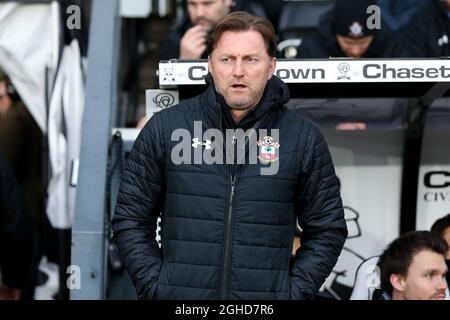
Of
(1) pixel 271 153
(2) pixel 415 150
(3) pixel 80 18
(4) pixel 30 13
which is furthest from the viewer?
(4) pixel 30 13

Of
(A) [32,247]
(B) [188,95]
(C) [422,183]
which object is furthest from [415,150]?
(A) [32,247]

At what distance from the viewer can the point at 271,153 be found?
4.86m

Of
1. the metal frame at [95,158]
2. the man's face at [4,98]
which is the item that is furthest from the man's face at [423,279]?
the man's face at [4,98]

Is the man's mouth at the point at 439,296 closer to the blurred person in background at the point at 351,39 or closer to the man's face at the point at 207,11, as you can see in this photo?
the blurred person in background at the point at 351,39

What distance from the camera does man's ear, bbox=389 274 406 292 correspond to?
18.4 ft

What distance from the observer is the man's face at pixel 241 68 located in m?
4.87

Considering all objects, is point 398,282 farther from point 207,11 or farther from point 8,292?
point 8,292

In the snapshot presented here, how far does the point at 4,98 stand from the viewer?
8.31 metres

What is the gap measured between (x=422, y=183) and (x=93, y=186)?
6.16ft

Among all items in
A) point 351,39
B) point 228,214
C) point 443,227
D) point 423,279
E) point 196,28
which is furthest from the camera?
point 196,28

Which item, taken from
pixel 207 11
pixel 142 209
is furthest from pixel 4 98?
pixel 142 209

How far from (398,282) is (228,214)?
1252 mm

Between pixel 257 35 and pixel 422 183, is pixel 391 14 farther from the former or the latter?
pixel 257 35

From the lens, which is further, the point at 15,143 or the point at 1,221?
the point at 15,143
